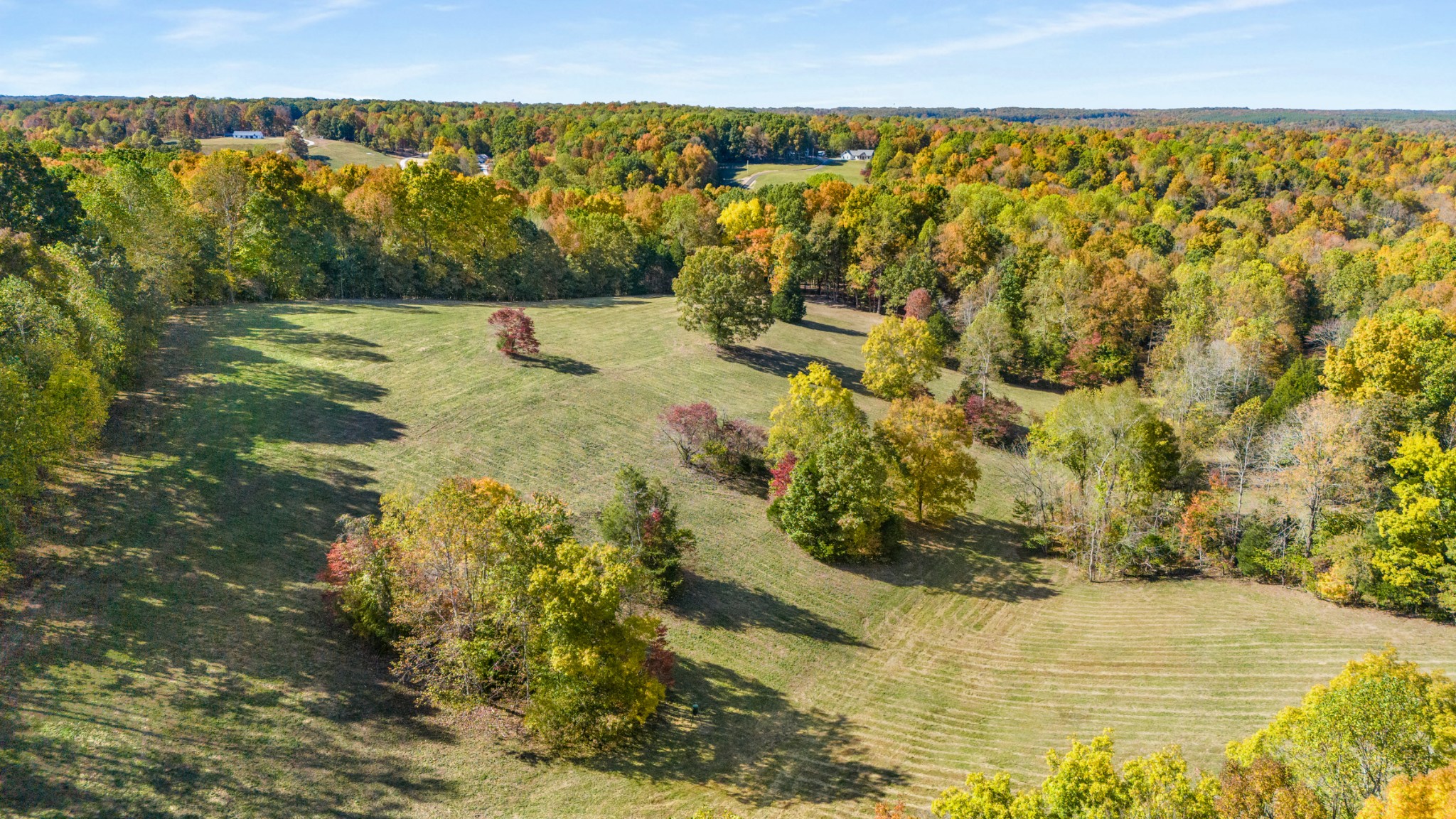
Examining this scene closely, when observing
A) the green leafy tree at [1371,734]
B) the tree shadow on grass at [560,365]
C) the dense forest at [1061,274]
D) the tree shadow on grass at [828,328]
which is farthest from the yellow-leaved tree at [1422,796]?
the tree shadow on grass at [828,328]

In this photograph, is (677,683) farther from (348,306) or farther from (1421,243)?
(1421,243)

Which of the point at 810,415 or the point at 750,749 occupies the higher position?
the point at 810,415

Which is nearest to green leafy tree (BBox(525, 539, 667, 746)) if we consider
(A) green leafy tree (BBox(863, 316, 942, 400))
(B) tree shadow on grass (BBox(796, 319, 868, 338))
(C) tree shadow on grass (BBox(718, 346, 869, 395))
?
(A) green leafy tree (BBox(863, 316, 942, 400))

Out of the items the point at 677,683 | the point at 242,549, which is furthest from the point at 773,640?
the point at 242,549

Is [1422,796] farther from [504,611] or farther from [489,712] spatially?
[489,712]

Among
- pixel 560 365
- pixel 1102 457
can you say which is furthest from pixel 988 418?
pixel 560 365

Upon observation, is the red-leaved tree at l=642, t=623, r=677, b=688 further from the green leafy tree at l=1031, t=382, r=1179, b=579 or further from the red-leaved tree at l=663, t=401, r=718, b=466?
the green leafy tree at l=1031, t=382, r=1179, b=579

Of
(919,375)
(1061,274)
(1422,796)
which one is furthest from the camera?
(1061,274)
